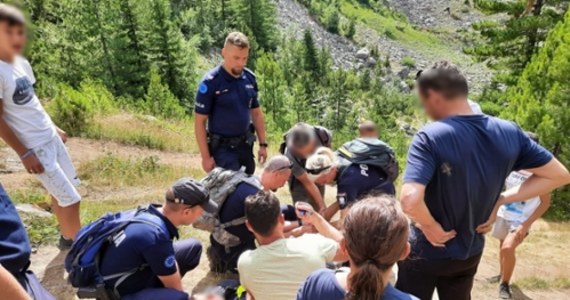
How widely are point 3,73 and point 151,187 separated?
197 inches

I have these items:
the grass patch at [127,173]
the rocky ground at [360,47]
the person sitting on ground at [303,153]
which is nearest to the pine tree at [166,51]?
the grass patch at [127,173]

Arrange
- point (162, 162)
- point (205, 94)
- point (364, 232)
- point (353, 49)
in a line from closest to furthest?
point (364, 232)
point (205, 94)
point (162, 162)
point (353, 49)

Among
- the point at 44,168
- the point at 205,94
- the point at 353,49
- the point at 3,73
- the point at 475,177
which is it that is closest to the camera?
the point at 475,177

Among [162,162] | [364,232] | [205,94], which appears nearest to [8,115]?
[205,94]

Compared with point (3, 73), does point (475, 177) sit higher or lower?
lower

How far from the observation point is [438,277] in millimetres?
3301

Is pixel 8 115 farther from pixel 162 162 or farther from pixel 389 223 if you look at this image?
pixel 162 162

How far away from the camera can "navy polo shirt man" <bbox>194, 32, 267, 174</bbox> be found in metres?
5.18

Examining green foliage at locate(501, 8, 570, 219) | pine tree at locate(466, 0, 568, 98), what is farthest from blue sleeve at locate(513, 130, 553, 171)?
pine tree at locate(466, 0, 568, 98)

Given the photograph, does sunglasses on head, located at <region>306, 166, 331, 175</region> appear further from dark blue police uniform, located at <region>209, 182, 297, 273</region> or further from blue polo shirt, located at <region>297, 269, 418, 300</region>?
blue polo shirt, located at <region>297, 269, 418, 300</region>

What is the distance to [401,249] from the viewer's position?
2027mm

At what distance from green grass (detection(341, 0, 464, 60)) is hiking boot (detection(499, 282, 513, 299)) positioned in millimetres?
88553

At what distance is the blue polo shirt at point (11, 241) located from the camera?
1.89 metres

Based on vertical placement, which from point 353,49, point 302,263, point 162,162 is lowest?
point 353,49
